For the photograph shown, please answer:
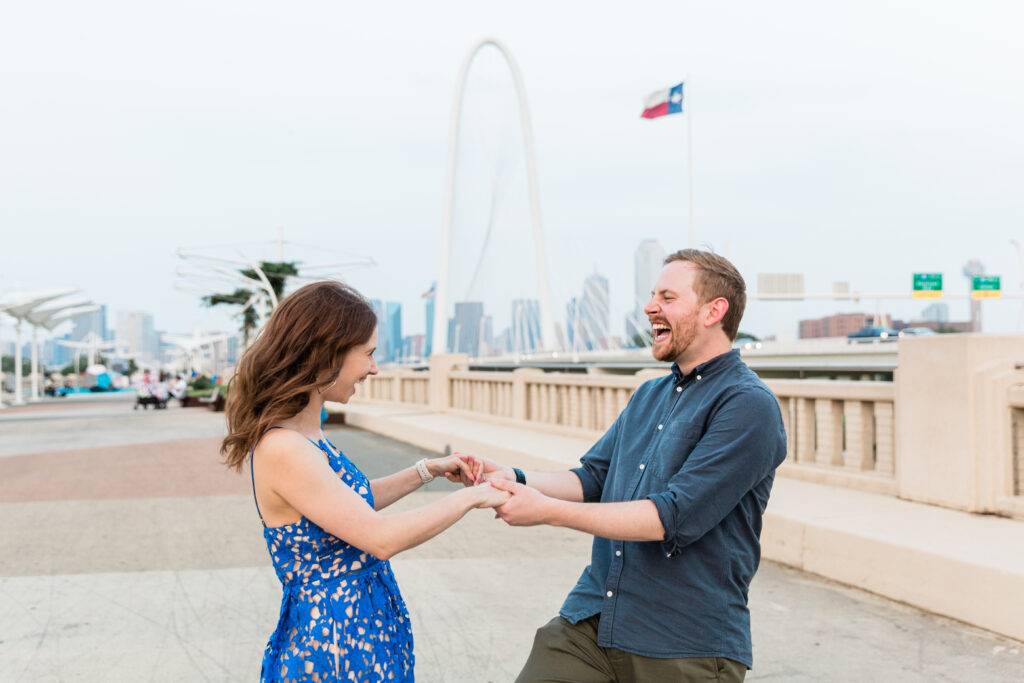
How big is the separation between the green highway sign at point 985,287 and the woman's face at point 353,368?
60556 mm

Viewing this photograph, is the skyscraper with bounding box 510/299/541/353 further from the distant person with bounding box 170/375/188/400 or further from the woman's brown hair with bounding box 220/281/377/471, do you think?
the woman's brown hair with bounding box 220/281/377/471

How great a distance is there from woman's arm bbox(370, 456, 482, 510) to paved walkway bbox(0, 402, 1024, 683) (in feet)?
5.23

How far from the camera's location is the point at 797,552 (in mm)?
6230

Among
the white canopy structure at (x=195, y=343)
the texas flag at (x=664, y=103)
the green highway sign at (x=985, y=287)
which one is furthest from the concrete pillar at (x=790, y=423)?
the white canopy structure at (x=195, y=343)

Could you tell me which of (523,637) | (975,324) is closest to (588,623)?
(523,637)

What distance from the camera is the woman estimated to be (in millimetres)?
2279

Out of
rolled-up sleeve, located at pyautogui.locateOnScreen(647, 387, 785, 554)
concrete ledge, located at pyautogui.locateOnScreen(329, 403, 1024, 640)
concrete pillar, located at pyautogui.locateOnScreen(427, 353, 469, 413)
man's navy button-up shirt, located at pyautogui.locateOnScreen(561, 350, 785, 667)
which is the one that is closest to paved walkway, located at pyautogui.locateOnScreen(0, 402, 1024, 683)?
concrete ledge, located at pyautogui.locateOnScreen(329, 403, 1024, 640)

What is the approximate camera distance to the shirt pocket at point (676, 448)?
256cm

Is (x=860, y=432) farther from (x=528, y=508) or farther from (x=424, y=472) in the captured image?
(x=528, y=508)

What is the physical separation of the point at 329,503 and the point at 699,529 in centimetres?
96

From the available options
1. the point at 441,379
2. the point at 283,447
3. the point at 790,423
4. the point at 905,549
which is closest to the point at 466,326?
the point at 441,379

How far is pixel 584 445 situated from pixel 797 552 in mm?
6007

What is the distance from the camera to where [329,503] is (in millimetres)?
2266

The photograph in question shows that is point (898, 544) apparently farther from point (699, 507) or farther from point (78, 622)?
point (78, 622)
